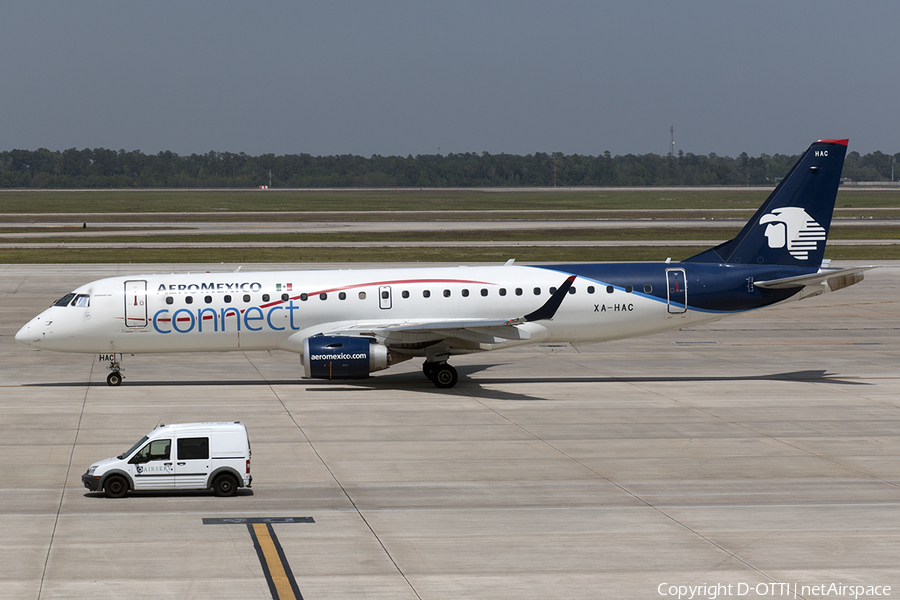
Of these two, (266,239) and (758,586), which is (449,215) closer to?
(266,239)

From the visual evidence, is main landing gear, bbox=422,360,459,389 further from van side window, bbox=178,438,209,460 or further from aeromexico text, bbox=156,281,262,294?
van side window, bbox=178,438,209,460

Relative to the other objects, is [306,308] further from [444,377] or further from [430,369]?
[444,377]

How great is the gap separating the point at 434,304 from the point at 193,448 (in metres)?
13.7

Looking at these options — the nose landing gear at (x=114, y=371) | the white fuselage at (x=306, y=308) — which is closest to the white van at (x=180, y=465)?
the white fuselage at (x=306, y=308)

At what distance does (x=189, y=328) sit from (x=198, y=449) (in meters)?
12.5

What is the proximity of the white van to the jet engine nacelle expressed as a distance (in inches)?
408

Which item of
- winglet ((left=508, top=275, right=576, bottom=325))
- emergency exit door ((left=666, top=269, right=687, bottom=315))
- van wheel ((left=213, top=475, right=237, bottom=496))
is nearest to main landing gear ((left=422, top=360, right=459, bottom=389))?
winglet ((left=508, top=275, right=576, bottom=325))

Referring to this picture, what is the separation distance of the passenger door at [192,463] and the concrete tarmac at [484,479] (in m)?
0.45

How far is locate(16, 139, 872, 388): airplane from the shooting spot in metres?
31.3

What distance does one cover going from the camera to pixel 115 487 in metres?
19.6

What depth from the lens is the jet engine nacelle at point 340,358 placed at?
30234 mm

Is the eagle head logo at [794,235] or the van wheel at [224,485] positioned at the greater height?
the eagle head logo at [794,235]

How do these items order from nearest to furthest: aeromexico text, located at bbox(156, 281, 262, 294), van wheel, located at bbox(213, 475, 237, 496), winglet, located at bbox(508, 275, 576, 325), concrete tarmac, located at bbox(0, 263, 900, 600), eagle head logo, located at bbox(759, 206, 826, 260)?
concrete tarmac, located at bbox(0, 263, 900, 600), van wheel, located at bbox(213, 475, 237, 496), winglet, located at bbox(508, 275, 576, 325), aeromexico text, located at bbox(156, 281, 262, 294), eagle head logo, located at bbox(759, 206, 826, 260)

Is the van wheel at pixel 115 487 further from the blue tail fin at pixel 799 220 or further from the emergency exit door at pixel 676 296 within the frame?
the blue tail fin at pixel 799 220
